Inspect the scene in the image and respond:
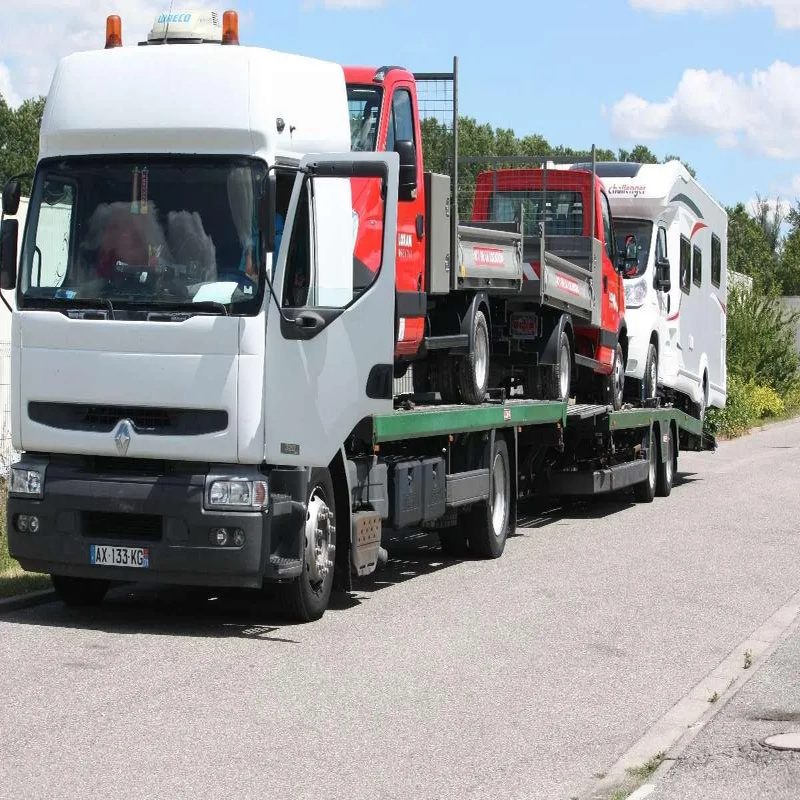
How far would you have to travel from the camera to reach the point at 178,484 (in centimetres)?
970

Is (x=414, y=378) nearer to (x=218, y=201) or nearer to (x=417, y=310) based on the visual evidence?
(x=417, y=310)

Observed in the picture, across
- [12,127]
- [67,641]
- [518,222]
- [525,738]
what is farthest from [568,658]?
[12,127]

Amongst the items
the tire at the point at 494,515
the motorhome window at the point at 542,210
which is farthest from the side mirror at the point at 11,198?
the motorhome window at the point at 542,210

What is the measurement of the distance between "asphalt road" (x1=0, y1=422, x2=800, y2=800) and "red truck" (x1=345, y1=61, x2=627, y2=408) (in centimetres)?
199

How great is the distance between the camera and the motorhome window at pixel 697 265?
23583 millimetres

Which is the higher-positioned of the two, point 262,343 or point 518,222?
point 518,222

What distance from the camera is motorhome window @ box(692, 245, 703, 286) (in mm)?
23583

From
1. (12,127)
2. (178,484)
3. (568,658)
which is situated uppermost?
(12,127)

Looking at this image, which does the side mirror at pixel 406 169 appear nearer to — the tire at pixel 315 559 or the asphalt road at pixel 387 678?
the tire at pixel 315 559

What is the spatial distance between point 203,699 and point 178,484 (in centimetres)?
214

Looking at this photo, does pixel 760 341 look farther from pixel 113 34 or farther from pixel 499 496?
pixel 113 34

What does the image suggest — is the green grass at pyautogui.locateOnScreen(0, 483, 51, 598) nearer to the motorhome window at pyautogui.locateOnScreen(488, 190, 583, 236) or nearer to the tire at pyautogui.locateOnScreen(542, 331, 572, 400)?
the tire at pyautogui.locateOnScreen(542, 331, 572, 400)

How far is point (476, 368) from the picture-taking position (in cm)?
1406

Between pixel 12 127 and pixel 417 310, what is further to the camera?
pixel 12 127
